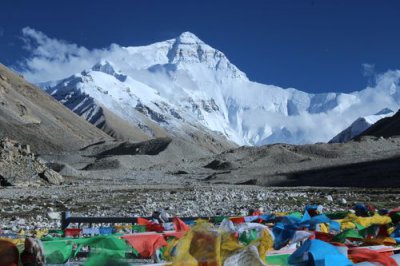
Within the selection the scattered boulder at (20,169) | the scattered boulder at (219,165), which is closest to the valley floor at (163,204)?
the scattered boulder at (20,169)

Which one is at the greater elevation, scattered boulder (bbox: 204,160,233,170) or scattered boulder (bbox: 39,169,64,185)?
scattered boulder (bbox: 204,160,233,170)

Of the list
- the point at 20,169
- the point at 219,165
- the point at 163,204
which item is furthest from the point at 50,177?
the point at 219,165

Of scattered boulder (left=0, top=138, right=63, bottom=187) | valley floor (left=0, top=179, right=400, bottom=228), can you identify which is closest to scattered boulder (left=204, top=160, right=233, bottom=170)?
scattered boulder (left=0, top=138, right=63, bottom=187)

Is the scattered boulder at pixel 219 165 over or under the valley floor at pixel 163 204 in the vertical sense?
over

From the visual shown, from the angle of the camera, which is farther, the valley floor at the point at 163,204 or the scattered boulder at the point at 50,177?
the scattered boulder at the point at 50,177

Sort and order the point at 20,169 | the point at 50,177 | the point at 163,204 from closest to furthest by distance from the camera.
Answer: the point at 163,204 → the point at 20,169 → the point at 50,177

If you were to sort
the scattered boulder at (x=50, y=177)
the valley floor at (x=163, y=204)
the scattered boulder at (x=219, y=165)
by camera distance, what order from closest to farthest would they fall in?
1. the valley floor at (x=163, y=204)
2. the scattered boulder at (x=50, y=177)
3. the scattered boulder at (x=219, y=165)

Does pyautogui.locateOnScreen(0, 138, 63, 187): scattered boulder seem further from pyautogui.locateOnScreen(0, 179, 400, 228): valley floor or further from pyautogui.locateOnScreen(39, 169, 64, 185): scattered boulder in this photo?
pyautogui.locateOnScreen(0, 179, 400, 228): valley floor

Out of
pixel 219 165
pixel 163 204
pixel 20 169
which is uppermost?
pixel 219 165

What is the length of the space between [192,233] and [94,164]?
366ft

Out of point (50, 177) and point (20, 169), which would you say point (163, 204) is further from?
point (50, 177)

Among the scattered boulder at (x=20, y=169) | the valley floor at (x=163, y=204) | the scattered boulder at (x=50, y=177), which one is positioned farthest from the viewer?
the scattered boulder at (x=50, y=177)

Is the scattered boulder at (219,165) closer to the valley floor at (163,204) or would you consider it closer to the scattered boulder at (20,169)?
the scattered boulder at (20,169)

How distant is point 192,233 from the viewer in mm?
3355
